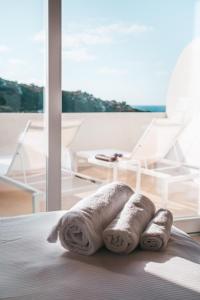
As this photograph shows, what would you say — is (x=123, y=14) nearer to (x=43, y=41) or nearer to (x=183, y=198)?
(x=43, y=41)

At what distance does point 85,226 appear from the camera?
1.53 metres

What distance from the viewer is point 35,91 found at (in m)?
3.03

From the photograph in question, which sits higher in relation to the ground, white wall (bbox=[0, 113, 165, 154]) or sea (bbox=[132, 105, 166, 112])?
sea (bbox=[132, 105, 166, 112])

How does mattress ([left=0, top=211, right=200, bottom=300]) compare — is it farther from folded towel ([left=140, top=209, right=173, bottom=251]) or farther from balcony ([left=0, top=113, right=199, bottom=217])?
balcony ([left=0, top=113, right=199, bottom=217])

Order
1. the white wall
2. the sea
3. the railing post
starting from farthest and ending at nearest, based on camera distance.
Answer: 1. the sea
2. the white wall
3. the railing post

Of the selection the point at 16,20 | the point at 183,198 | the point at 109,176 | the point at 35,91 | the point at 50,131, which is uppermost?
the point at 16,20

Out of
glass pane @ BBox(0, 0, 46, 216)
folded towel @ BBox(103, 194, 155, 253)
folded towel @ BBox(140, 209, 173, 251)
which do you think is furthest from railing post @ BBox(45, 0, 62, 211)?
folded towel @ BBox(140, 209, 173, 251)

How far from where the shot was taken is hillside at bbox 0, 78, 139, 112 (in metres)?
2.98

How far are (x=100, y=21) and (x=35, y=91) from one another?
788 millimetres

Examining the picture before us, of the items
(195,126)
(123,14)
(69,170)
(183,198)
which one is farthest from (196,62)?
(69,170)

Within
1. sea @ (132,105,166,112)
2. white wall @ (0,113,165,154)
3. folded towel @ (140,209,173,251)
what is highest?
sea @ (132,105,166,112)

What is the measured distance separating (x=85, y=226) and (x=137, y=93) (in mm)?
2047

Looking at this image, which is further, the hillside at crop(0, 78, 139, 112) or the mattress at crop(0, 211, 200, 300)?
the hillside at crop(0, 78, 139, 112)

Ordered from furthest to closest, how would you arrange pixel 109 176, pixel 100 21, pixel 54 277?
pixel 109 176 < pixel 100 21 < pixel 54 277
